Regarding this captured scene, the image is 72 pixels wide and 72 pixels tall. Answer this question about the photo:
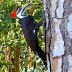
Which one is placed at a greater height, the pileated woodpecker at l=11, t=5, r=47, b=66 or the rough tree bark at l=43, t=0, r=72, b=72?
the rough tree bark at l=43, t=0, r=72, b=72

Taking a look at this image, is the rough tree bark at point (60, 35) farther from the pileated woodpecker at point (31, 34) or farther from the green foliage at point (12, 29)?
the green foliage at point (12, 29)

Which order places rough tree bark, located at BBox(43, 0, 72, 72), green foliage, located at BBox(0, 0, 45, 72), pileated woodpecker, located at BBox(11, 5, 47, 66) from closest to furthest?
rough tree bark, located at BBox(43, 0, 72, 72) → pileated woodpecker, located at BBox(11, 5, 47, 66) → green foliage, located at BBox(0, 0, 45, 72)

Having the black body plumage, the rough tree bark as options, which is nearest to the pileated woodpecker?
the black body plumage

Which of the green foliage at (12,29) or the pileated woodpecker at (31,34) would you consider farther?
the green foliage at (12,29)

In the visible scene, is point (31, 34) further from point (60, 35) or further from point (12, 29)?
point (12, 29)

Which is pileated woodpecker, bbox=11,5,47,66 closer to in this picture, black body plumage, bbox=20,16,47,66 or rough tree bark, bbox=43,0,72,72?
black body plumage, bbox=20,16,47,66

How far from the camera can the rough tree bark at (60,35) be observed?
92 centimetres

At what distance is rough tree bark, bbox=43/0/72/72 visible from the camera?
92 cm

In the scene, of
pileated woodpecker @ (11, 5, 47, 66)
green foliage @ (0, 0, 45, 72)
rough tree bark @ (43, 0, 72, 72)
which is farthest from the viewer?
green foliage @ (0, 0, 45, 72)

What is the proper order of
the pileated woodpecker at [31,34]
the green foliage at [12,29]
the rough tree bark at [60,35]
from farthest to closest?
the green foliage at [12,29] < the pileated woodpecker at [31,34] < the rough tree bark at [60,35]

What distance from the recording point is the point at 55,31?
0.96 m

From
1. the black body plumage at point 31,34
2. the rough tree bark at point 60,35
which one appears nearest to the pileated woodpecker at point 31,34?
the black body plumage at point 31,34

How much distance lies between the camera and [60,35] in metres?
0.94

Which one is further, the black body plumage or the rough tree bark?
the black body plumage
